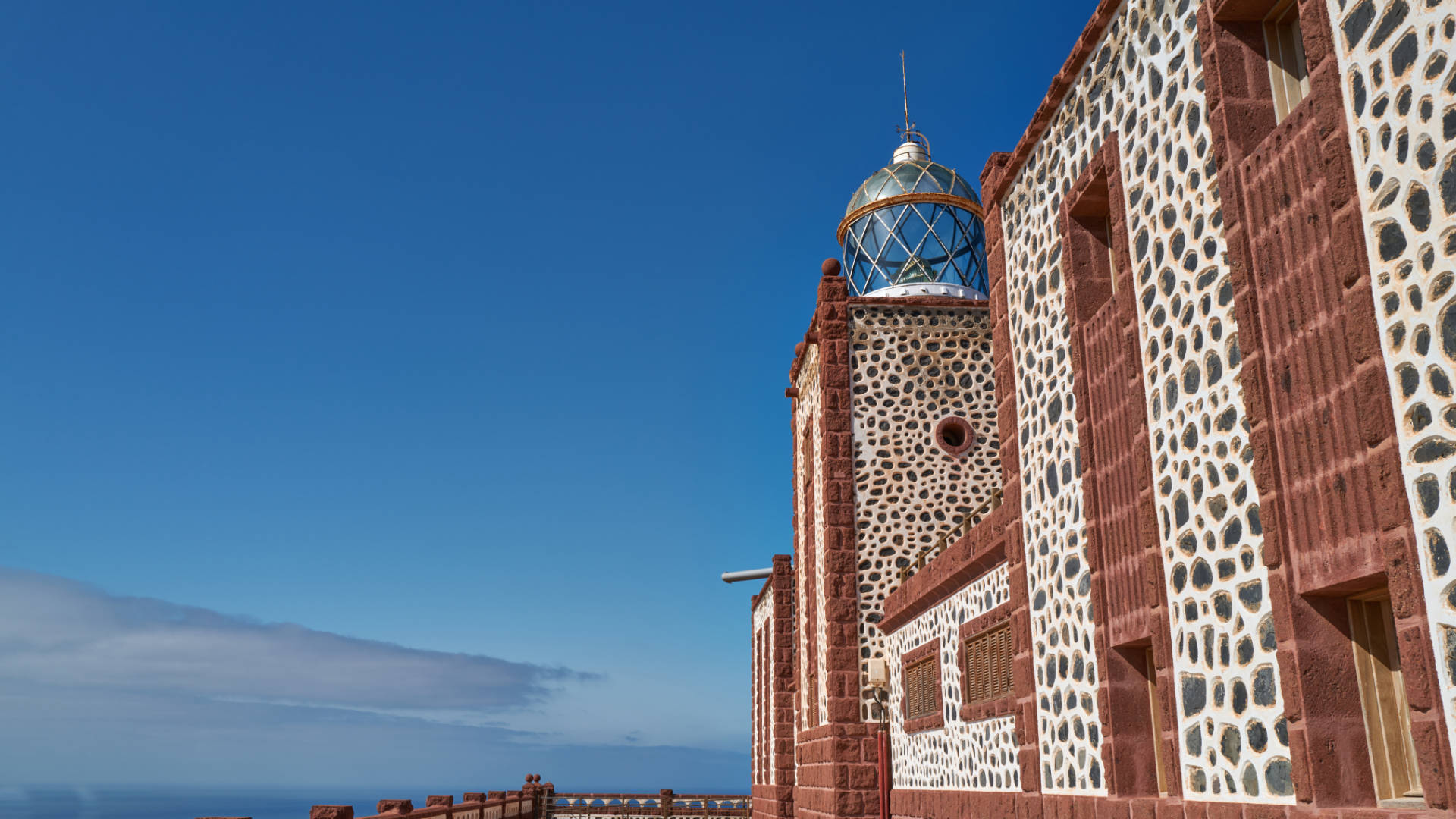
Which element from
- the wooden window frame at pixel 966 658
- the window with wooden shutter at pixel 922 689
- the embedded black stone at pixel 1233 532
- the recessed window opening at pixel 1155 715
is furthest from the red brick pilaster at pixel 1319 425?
the window with wooden shutter at pixel 922 689

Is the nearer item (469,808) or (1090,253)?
(1090,253)

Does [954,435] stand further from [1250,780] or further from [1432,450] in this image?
[1432,450]

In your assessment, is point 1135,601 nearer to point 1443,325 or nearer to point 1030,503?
point 1030,503

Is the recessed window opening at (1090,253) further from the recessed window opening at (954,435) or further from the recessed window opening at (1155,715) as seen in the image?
the recessed window opening at (954,435)

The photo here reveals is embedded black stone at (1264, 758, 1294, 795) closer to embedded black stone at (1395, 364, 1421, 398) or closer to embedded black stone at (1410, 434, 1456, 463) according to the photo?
embedded black stone at (1410, 434, 1456, 463)

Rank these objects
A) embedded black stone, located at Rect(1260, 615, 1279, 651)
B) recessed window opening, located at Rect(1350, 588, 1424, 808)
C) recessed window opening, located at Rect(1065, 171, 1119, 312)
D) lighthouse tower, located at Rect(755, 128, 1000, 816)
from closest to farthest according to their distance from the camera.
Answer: recessed window opening, located at Rect(1350, 588, 1424, 808) → embedded black stone, located at Rect(1260, 615, 1279, 651) → recessed window opening, located at Rect(1065, 171, 1119, 312) → lighthouse tower, located at Rect(755, 128, 1000, 816)

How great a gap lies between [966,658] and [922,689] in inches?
76.9

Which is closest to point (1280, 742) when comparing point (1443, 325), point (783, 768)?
point (1443, 325)

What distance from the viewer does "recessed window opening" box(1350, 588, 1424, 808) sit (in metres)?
5.23

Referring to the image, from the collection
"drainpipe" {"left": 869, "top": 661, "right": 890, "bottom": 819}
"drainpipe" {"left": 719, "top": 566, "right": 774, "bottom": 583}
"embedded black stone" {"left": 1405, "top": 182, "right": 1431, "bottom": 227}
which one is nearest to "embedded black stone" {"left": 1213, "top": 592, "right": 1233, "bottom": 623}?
"embedded black stone" {"left": 1405, "top": 182, "right": 1431, "bottom": 227}

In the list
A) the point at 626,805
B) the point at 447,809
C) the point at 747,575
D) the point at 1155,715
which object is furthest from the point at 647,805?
the point at 1155,715

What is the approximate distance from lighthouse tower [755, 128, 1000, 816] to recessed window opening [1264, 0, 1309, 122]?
33.2 ft

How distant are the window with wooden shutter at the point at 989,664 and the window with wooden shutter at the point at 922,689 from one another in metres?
1.17

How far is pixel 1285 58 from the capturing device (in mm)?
6289
